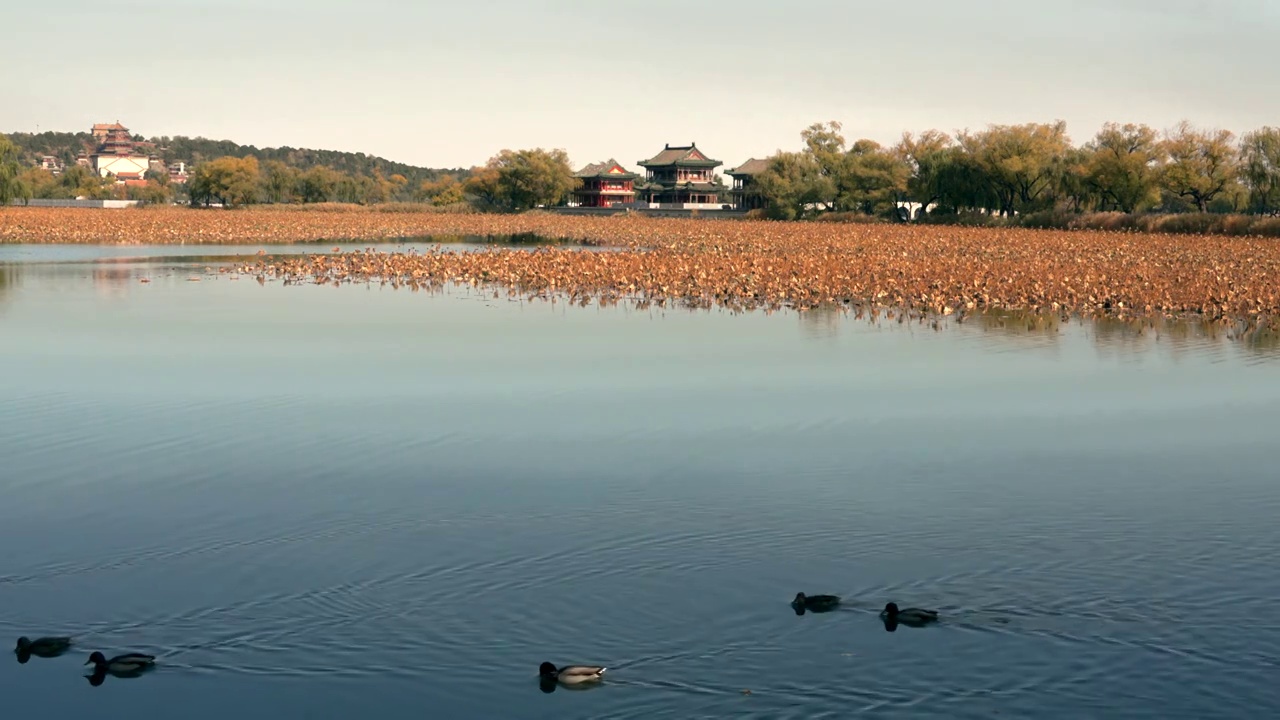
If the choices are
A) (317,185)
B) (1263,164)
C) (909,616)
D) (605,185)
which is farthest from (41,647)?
(317,185)

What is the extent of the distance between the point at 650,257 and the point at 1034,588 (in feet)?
121

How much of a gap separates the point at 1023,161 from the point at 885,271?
53170mm

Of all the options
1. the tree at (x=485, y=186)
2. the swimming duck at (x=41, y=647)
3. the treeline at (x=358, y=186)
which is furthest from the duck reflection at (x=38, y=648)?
the tree at (x=485, y=186)

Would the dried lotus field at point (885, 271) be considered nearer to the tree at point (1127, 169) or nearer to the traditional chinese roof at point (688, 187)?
the tree at point (1127, 169)

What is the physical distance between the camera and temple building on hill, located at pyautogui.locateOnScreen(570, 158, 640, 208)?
146 meters

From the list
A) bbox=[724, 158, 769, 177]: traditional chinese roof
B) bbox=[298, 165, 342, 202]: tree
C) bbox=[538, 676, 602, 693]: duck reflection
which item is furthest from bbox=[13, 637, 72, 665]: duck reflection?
bbox=[298, 165, 342, 202]: tree

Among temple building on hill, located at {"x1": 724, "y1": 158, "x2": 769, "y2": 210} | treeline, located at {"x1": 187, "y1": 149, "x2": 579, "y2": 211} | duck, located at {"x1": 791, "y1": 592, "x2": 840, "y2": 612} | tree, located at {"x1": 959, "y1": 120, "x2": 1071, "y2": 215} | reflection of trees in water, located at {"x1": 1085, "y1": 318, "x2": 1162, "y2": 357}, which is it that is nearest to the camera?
duck, located at {"x1": 791, "y1": 592, "x2": 840, "y2": 612}

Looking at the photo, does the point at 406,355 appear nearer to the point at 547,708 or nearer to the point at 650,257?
the point at 547,708

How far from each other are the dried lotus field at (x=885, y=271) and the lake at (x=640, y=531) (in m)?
9.80

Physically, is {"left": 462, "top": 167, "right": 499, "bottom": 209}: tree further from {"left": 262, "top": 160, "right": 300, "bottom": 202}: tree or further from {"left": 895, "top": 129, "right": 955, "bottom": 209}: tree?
{"left": 895, "top": 129, "right": 955, "bottom": 209}: tree

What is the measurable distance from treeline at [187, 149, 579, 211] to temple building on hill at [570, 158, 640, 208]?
231cm

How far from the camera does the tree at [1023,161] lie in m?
88.2

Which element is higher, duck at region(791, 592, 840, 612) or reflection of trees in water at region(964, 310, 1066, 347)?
reflection of trees in water at region(964, 310, 1066, 347)

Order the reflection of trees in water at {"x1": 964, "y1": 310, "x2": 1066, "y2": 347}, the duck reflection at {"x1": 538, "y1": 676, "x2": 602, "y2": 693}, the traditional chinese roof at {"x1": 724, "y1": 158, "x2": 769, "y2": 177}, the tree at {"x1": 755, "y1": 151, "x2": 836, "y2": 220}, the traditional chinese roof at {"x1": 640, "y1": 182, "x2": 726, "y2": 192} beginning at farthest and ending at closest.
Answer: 1. the traditional chinese roof at {"x1": 640, "y1": 182, "x2": 726, "y2": 192}
2. the traditional chinese roof at {"x1": 724, "y1": 158, "x2": 769, "y2": 177}
3. the tree at {"x1": 755, "y1": 151, "x2": 836, "y2": 220}
4. the reflection of trees in water at {"x1": 964, "y1": 310, "x2": 1066, "y2": 347}
5. the duck reflection at {"x1": 538, "y1": 676, "x2": 602, "y2": 693}
